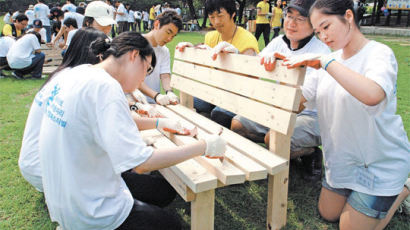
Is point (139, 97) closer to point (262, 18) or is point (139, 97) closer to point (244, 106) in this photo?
point (244, 106)

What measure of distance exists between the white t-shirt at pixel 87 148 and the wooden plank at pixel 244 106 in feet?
3.32

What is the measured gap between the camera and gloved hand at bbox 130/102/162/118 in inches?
116

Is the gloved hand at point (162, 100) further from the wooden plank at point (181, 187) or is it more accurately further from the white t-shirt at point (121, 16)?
the white t-shirt at point (121, 16)

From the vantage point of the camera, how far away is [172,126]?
2400 mm

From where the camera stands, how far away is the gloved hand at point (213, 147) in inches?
72.9

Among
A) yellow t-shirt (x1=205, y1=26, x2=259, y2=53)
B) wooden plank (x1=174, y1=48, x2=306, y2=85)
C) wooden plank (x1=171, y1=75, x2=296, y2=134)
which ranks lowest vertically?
wooden plank (x1=171, y1=75, x2=296, y2=134)

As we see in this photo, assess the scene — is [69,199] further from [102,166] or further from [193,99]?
[193,99]

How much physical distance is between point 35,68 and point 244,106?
6.78m

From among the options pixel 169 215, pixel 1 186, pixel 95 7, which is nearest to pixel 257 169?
pixel 169 215

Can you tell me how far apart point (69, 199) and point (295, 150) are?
1.90 metres

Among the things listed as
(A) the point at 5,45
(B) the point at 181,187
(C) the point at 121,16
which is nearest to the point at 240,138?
(B) the point at 181,187

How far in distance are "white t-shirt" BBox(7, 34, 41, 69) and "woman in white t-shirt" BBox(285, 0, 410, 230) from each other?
7006 millimetres

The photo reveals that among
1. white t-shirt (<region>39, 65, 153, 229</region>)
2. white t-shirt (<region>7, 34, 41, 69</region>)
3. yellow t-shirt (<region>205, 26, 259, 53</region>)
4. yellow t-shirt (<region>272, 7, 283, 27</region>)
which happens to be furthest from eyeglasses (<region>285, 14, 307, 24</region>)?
yellow t-shirt (<region>272, 7, 283, 27</region>)

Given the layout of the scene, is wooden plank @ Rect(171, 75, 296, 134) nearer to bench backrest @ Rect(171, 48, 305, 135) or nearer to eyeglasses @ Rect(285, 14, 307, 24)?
bench backrest @ Rect(171, 48, 305, 135)
